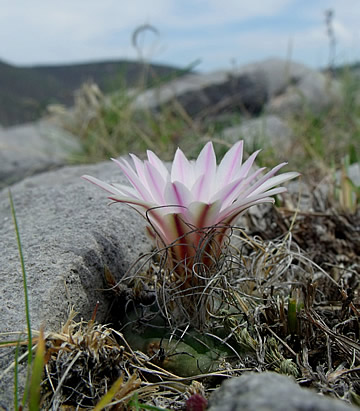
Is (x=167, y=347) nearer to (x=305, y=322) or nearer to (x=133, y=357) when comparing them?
(x=133, y=357)

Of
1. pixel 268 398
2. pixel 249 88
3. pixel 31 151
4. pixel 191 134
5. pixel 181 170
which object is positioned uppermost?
pixel 249 88

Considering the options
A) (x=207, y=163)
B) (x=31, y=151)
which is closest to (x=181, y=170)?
(x=207, y=163)

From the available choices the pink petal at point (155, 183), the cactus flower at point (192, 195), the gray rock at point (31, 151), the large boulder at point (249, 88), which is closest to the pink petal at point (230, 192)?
the cactus flower at point (192, 195)

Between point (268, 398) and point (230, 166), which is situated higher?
point (230, 166)

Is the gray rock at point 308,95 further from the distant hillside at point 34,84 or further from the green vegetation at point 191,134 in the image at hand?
the distant hillside at point 34,84

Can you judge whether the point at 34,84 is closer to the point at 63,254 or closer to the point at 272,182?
the point at 63,254

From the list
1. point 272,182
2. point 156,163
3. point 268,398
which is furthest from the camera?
point 156,163

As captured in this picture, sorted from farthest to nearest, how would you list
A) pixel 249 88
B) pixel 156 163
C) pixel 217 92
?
pixel 249 88 < pixel 217 92 < pixel 156 163

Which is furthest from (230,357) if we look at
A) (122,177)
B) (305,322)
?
(122,177)
